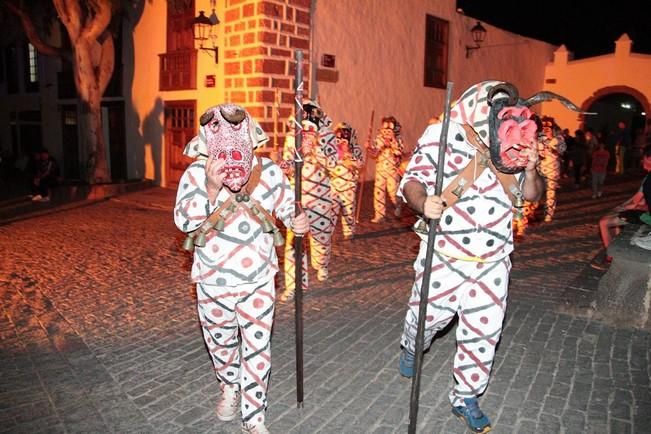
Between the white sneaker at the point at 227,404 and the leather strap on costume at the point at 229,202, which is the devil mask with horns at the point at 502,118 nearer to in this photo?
the leather strap on costume at the point at 229,202

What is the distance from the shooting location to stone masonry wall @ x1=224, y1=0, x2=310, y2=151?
11.0m

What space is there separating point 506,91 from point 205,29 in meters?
11.3

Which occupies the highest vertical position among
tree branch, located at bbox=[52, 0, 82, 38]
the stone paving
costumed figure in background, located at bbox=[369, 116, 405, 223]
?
tree branch, located at bbox=[52, 0, 82, 38]

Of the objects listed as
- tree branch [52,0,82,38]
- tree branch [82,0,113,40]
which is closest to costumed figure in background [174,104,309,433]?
tree branch [82,0,113,40]

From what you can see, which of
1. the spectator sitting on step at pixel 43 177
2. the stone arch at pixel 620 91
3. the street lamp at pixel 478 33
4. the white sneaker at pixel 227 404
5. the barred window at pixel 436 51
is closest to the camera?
the white sneaker at pixel 227 404

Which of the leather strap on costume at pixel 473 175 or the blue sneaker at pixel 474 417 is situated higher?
the leather strap on costume at pixel 473 175

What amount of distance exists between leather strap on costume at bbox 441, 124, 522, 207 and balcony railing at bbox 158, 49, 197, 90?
41.4 ft

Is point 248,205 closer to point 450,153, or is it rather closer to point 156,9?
point 450,153

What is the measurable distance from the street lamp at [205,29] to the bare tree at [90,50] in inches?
120

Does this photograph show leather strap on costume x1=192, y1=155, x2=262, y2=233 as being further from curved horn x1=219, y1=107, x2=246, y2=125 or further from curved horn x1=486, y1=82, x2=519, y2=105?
curved horn x1=486, y1=82, x2=519, y2=105

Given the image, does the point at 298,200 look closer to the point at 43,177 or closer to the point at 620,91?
the point at 43,177

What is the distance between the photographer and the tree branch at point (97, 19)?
13.8m

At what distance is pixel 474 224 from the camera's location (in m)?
3.09

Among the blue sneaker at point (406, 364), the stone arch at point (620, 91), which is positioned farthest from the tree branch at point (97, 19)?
the stone arch at point (620, 91)
